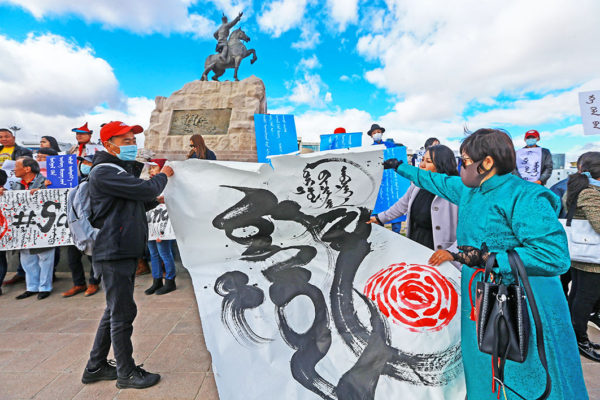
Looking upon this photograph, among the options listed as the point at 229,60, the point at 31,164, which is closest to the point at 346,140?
the point at 31,164

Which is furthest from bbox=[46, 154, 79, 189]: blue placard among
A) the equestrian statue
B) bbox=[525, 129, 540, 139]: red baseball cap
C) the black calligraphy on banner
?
bbox=[525, 129, 540, 139]: red baseball cap

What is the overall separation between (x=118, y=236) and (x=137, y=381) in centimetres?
104

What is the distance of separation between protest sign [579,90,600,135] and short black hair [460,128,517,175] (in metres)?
2.71

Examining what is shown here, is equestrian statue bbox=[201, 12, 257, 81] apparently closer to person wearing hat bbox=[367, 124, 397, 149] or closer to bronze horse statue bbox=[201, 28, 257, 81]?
bronze horse statue bbox=[201, 28, 257, 81]

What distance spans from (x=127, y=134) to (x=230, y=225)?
1068 millimetres

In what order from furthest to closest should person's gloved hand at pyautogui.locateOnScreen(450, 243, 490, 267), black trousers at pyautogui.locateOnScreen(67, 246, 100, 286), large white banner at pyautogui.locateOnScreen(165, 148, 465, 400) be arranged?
black trousers at pyautogui.locateOnScreen(67, 246, 100, 286)
large white banner at pyautogui.locateOnScreen(165, 148, 465, 400)
person's gloved hand at pyautogui.locateOnScreen(450, 243, 490, 267)

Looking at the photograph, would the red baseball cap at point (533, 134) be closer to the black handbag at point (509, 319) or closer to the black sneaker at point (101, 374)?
the black handbag at point (509, 319)

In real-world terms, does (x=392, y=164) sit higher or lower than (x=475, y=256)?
higher

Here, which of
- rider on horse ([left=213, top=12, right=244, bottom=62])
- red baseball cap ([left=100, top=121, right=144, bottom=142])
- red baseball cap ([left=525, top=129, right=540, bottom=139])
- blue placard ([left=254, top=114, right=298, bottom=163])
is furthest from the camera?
rider on horse ([left=213, top=12, right=244, bottom=62])

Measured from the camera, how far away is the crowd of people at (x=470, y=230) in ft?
4.30

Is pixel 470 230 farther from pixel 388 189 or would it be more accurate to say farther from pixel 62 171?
pixel 62 171

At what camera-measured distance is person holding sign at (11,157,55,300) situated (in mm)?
4035

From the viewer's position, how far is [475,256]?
136 cm

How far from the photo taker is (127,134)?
2.23 meters
